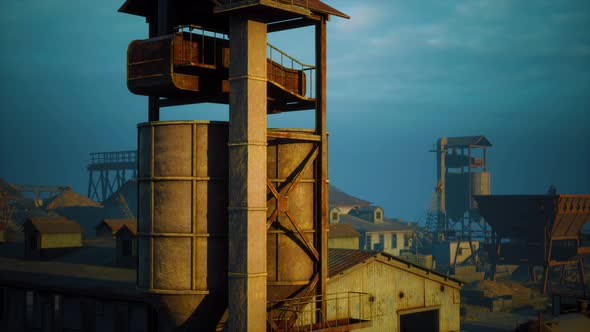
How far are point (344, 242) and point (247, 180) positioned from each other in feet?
107

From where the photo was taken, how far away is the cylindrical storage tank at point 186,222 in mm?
20797

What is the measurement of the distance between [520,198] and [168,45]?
55.8 m

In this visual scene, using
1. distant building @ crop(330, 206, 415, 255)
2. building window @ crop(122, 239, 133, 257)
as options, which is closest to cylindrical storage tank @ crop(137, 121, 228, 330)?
building window @ crop(122, 239, 133, 257)

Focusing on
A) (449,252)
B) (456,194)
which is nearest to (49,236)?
(449,252)

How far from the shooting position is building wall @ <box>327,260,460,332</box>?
99.6 feet

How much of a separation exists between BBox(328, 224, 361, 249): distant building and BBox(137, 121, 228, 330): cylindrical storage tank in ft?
98.6

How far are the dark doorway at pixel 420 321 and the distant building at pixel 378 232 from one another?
206ft

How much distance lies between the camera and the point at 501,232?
72.9 metres

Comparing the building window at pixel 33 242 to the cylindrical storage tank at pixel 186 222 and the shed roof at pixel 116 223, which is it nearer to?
the shed roof at pixel 116 223

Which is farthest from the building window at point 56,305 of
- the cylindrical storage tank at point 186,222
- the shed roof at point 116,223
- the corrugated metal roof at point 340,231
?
the corrugated metal roof at point 340,231

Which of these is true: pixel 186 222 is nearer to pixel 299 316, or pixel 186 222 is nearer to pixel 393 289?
pixel 299 316

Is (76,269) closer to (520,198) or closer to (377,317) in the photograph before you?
(377,317)

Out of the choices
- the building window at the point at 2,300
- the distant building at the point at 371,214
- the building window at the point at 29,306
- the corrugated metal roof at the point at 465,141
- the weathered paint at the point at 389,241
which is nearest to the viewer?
the building window at the point at 29,306

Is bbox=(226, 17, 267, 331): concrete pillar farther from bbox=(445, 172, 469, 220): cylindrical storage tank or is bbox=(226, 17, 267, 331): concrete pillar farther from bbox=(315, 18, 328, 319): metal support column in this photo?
bbox=(445, 172, 469, 220): cylindrical storage tank
